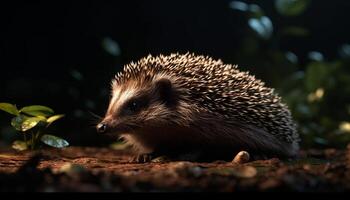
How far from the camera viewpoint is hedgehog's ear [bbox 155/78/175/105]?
520cm

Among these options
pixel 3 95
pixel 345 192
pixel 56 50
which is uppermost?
pixel 56 50

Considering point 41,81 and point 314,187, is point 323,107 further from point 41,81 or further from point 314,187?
point 314,187

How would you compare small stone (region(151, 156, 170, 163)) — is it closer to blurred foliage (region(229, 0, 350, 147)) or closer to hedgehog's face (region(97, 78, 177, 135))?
hedgehog's face (region(97, 78, 177, 135))

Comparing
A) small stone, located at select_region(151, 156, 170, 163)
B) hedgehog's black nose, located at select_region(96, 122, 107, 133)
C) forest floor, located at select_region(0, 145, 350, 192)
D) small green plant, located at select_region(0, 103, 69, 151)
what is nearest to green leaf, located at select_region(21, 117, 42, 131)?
small green plant, located at select_region(0, 103, 69, 151)

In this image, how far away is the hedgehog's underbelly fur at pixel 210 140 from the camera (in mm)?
5078

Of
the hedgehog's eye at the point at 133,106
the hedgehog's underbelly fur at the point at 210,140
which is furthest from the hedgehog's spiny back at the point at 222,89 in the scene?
the hedgehog's eye at the point at 133,106

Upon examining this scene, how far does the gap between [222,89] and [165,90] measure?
24.1 inches

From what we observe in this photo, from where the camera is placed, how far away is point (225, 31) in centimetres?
1101

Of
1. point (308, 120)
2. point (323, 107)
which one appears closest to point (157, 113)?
A: point (308, 120)

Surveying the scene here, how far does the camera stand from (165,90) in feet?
17.1

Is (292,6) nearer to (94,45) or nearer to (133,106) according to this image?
(94,45)

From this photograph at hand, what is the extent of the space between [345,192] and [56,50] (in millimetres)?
8039

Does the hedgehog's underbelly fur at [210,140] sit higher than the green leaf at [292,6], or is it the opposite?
the green leaf at [292,6]

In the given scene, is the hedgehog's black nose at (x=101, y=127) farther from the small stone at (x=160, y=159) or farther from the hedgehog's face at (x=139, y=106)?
the small stone at (x=160, y=159)
